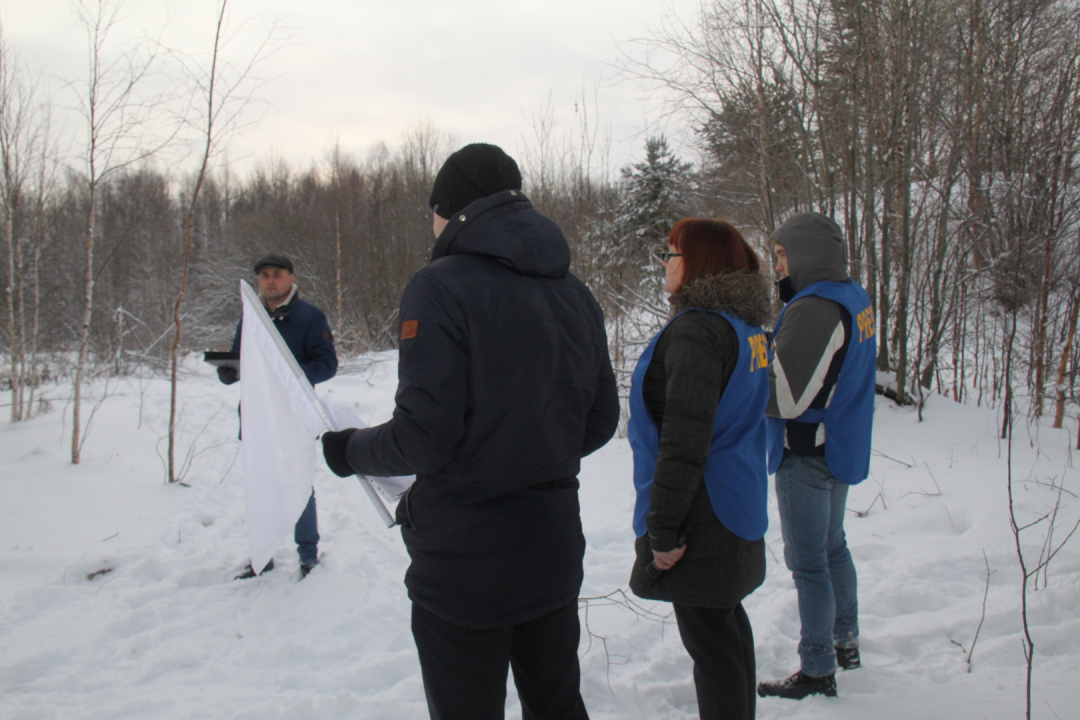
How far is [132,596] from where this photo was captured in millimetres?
3314

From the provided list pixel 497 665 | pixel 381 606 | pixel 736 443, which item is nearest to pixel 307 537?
pixel 381 606

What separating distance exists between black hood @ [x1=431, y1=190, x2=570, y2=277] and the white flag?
80 cm

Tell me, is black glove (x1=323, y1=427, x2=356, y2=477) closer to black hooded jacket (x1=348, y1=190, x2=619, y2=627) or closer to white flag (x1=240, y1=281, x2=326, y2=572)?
black hooded jacket (x1=348, y1=190, x2=619, y2=627)

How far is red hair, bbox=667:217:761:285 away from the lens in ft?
6.00

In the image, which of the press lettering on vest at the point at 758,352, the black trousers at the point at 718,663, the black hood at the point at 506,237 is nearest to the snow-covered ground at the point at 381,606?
the black trousers at the point at 718,663

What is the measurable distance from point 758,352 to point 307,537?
293 cm

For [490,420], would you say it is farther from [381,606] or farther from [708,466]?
[381,606]

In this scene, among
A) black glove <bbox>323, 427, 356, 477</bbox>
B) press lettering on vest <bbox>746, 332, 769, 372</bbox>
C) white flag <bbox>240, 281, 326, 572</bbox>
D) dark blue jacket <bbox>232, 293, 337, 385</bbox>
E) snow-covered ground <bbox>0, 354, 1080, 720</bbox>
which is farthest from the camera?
dark blue jacket <bbox>232, 293, 337, 385</bbox>

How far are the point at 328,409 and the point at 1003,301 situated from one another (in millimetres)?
8601

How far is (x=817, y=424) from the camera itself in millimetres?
2160

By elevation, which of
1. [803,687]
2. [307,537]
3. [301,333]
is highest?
[301,333]

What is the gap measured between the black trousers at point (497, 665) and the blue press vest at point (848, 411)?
1.11 metres

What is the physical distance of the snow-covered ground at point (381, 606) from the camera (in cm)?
233

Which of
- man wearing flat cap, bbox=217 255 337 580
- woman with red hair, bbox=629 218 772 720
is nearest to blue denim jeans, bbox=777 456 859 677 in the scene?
woman with red hair, bbox=629 218 772 720
